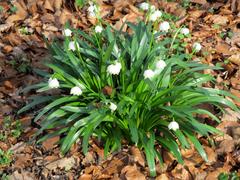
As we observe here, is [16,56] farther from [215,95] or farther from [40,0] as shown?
[215,95]

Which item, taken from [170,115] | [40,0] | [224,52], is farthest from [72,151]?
[40,0]

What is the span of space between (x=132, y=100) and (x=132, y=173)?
0.57 meters

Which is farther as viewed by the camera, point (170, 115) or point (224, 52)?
point (224, 52)

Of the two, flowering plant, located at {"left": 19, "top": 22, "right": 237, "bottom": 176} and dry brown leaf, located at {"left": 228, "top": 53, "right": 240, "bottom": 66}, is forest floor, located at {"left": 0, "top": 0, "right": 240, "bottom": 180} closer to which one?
dry brown leaf, located at {"left": 228, "top": 53, "right": 240, "bottom": 66}

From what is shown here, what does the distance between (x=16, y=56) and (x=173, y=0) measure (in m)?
2.07

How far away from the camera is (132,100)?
3.44 m

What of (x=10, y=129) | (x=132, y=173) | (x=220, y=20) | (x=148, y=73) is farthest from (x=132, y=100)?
(x=220, y=20)

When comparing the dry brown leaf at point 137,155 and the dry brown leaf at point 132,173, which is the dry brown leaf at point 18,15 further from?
the dry brown leaf at point 132,173

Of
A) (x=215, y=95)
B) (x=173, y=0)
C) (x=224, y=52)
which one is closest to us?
(x=215, y=95)

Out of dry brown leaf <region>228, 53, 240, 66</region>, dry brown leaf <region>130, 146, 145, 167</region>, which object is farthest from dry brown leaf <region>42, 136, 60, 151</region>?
dry brown leaf <region>228, 53, 240, 66</region>

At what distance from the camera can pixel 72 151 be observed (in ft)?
12.1


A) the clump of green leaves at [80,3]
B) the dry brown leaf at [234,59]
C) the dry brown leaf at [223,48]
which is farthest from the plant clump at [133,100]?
the clump of green leaves at [80,3]

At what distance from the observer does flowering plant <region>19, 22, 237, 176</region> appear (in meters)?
3.38

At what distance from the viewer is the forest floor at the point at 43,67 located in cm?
354
